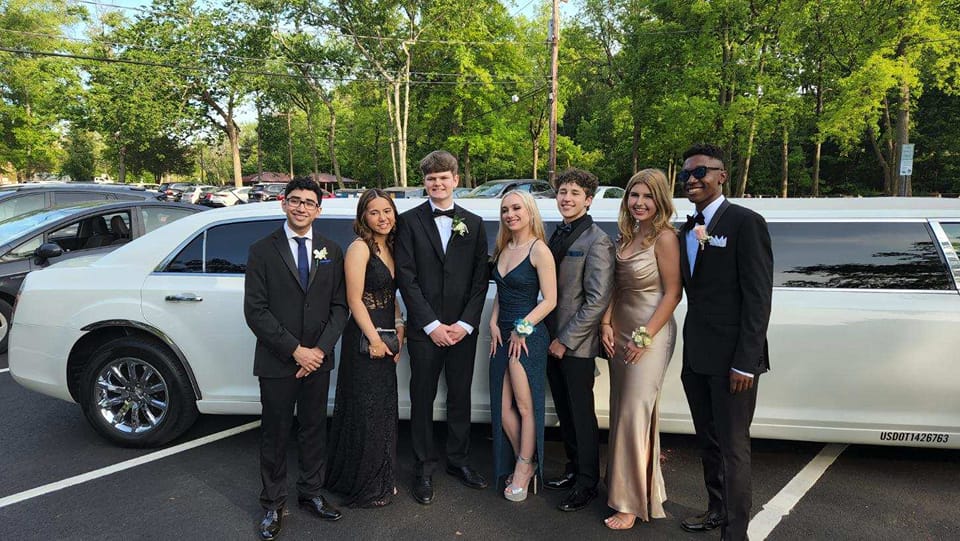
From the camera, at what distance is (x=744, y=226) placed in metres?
2.48

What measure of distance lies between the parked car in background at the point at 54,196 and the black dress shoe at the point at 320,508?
668 cm

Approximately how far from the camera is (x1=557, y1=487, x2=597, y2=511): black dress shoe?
3068 millimetres

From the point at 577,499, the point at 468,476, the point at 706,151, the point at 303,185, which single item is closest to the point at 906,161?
the point at 706,151

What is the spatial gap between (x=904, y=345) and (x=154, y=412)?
4.68 m

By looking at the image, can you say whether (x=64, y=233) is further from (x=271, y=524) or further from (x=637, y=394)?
(x=637, y=394)

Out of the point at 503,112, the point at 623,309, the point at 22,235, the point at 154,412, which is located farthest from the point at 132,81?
the point at 623,309

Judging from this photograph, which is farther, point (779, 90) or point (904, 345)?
point (779, 90)

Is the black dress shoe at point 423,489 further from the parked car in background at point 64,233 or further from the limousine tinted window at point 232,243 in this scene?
the parked car in background at point 64,233

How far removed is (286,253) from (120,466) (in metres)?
2.07

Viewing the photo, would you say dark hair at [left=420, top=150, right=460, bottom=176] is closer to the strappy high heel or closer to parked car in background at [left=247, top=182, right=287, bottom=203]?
the strappy high heel

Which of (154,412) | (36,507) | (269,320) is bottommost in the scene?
(36,507)

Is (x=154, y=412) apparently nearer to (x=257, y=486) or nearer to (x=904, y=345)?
(x=257, y=486)

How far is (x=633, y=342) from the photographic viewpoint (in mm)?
2838

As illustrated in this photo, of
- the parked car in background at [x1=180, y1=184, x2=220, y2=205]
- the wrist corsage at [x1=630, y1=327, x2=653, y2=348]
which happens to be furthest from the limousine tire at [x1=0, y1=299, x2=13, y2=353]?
the parked car in background at [x1=180, y1=184, x2=220, y2=205]
